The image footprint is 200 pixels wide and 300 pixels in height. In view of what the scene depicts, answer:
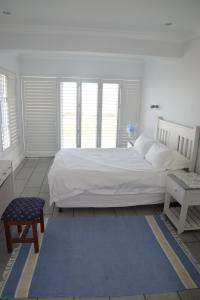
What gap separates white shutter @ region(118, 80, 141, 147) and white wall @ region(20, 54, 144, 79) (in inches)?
9.4

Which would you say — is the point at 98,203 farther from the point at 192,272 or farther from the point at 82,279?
the point at 192,272

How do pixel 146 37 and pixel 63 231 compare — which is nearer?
pixel 63 231

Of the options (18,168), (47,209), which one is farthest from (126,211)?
(18,168)

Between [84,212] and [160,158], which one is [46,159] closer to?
[84,212]

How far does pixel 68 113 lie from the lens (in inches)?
225

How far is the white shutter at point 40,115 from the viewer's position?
549 cm

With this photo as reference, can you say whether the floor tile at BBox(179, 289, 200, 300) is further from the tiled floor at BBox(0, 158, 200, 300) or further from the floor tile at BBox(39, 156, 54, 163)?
the floor tile at BBox(39, 156, 54, 163)

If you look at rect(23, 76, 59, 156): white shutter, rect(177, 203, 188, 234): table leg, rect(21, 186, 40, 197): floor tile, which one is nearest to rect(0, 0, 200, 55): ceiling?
rect(23, 76, 59, 156): white shutter

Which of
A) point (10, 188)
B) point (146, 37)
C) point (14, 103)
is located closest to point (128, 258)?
point (10, 188)

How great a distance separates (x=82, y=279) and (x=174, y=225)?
1.46 meters

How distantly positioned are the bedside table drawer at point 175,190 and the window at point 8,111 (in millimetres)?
3196

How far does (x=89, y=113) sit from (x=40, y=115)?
1.33 m

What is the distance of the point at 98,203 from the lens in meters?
3.21

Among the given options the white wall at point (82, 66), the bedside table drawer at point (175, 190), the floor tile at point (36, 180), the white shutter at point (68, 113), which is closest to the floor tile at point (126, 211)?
the bedside table drawer at point (175, 190)
